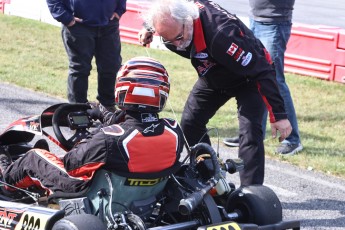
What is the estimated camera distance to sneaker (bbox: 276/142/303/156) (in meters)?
7.16

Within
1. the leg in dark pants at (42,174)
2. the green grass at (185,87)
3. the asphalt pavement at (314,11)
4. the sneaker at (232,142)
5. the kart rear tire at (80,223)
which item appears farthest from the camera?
the asphalt pavement at (314,11)

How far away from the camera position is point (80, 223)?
4.06m

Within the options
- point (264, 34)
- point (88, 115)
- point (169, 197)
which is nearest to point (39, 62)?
point (264, 34)

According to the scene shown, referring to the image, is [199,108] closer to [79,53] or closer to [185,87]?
→ [79,53]

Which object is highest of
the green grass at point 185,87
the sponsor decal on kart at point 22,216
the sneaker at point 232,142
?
the sponsor decal on kart at point 22,216

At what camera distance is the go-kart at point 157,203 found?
14.0 feet

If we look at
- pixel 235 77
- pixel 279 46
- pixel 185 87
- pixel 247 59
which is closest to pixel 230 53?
pixel 247 59

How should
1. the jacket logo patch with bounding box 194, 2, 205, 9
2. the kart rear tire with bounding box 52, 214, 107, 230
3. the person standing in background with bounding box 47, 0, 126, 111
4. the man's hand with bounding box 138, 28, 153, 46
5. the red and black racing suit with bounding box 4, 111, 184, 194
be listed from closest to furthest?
the kart rear tire with bounding box 52, 214, 107, 230, the red and black racing suit with bounding box 4, 111, 184, 194, the jacket logo patch with bounding box 194, 2, 205, 9, the man's hand with bounding box 138, 28, 153, 46, the person standing in background with bounding box 47, 0, 126, 111

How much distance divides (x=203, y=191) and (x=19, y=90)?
5.59 metres

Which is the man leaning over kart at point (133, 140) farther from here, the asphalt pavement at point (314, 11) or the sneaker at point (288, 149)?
the asphalt pavement at point (314, 11)

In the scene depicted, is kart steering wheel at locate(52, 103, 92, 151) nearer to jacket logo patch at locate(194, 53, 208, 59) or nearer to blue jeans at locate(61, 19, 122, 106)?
jacket logo patch at locate(194, 53, 208, 59)

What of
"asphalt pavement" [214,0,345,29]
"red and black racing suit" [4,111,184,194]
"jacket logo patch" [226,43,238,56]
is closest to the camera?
"red and black racing suit" [4,111,184,194]

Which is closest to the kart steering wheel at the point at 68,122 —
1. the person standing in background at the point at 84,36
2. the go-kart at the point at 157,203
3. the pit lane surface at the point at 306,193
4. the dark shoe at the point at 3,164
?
the go-kart at the point at 157,203

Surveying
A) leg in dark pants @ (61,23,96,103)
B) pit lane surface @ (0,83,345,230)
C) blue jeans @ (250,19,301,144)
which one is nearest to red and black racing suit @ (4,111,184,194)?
pit lane surface @ (0,83,345,230)
